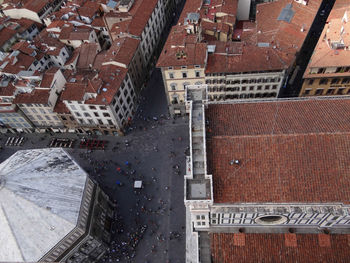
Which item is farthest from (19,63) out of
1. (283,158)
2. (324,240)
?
(324,240)

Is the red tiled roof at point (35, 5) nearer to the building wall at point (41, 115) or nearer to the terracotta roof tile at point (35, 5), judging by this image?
the terracotta roof tile at point (35, 5)

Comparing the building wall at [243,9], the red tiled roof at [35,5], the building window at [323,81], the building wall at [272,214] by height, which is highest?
the red tiled roof at [35,5]

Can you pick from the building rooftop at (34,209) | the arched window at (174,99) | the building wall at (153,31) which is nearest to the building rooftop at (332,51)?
the arched window at (174,99)

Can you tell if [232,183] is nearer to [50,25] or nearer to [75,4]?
[50,25]

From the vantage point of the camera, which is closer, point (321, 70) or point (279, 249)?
point (279, 249)

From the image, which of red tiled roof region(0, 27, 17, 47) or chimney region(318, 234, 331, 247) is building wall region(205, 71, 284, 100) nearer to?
chimney region(318, 234, 331, 247)

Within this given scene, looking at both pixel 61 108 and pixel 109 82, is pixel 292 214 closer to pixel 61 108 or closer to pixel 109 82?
pixel 109 82
